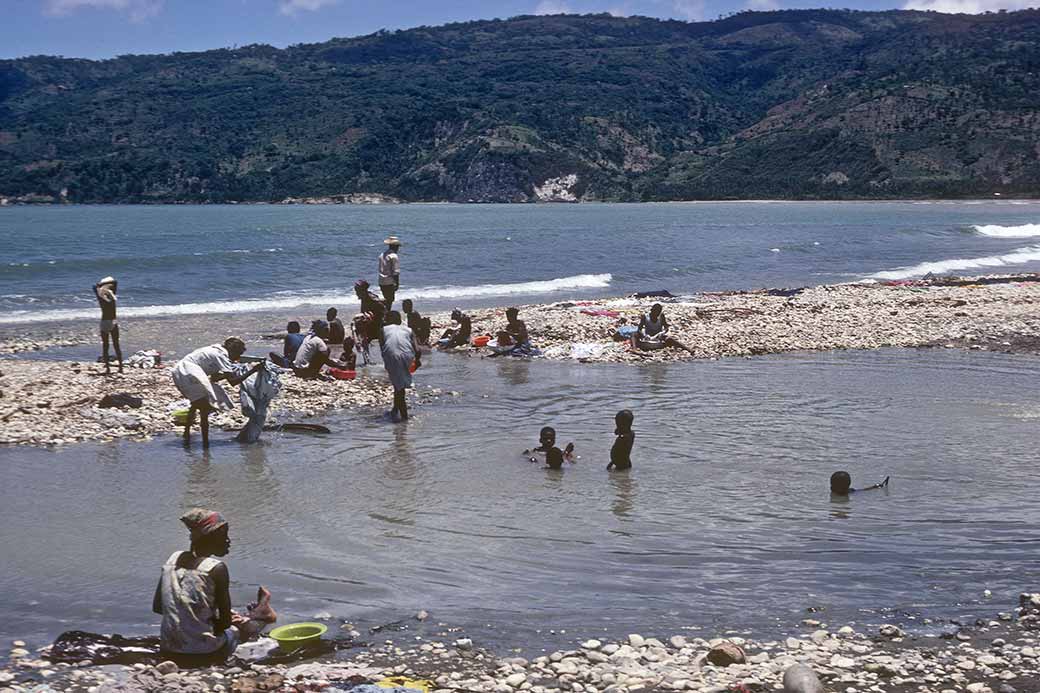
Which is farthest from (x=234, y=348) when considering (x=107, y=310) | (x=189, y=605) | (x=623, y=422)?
(x=107, y=310)

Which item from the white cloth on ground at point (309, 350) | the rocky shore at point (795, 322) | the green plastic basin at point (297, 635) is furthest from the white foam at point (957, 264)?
the green plastic basin at point (297, 635)

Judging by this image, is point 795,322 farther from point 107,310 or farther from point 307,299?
point 307,299

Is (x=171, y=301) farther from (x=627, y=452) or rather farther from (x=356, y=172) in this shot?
(x=356, y=172)

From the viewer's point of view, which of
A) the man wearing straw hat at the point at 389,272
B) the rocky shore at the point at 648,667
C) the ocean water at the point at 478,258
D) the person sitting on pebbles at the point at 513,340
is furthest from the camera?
the ocean water at the point at 478,258

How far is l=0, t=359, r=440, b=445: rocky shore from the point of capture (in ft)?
48.3

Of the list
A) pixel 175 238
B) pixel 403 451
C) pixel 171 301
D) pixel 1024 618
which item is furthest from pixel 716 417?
pixel 175 238

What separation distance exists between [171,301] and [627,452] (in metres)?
27.2

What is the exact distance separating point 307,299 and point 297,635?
29148mm

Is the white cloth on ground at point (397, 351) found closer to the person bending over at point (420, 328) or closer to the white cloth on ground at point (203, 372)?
the white cloth on ground at point (203, 372)

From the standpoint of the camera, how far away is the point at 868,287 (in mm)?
33562

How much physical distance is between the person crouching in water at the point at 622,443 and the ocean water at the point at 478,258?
2223cm

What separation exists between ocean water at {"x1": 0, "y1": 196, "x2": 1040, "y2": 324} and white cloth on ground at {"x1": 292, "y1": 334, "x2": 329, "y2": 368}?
16.3m

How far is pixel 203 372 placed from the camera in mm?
12953

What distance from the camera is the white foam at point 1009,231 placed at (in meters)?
72.7
